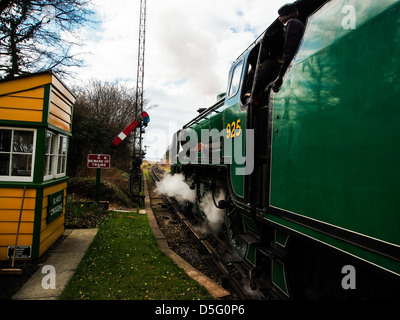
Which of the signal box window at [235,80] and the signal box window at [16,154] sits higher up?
the signal box window at [235,80]

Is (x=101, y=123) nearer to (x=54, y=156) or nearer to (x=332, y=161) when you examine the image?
(x=54, y=156)

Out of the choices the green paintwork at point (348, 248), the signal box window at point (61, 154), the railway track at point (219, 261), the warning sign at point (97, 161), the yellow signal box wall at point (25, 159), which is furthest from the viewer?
the warning sign at point (97, 161)

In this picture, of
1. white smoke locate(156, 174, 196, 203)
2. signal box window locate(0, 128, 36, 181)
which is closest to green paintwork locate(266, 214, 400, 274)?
signal box window locate(0, 128, 36, 181)

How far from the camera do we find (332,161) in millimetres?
1724

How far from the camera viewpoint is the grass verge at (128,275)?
3.31 meters

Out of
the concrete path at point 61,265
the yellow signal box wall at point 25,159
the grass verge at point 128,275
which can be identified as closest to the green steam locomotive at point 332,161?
the grass verge at point 128,275

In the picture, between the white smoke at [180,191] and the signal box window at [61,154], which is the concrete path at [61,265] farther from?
the white smoke at [180,191]

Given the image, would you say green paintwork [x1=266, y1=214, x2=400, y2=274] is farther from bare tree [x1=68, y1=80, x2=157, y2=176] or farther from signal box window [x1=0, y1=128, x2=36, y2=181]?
bare tree [x1=68, y1=80, x2=157, y2=176]

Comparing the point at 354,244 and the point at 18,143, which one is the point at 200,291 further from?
the point at 18,143

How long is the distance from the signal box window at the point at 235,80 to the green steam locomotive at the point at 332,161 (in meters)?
0.82

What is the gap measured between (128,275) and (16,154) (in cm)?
269

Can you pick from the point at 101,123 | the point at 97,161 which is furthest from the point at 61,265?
the point at 101,123

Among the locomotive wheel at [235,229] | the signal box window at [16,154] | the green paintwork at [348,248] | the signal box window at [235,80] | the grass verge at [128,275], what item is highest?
the signal box window at [235,80]
